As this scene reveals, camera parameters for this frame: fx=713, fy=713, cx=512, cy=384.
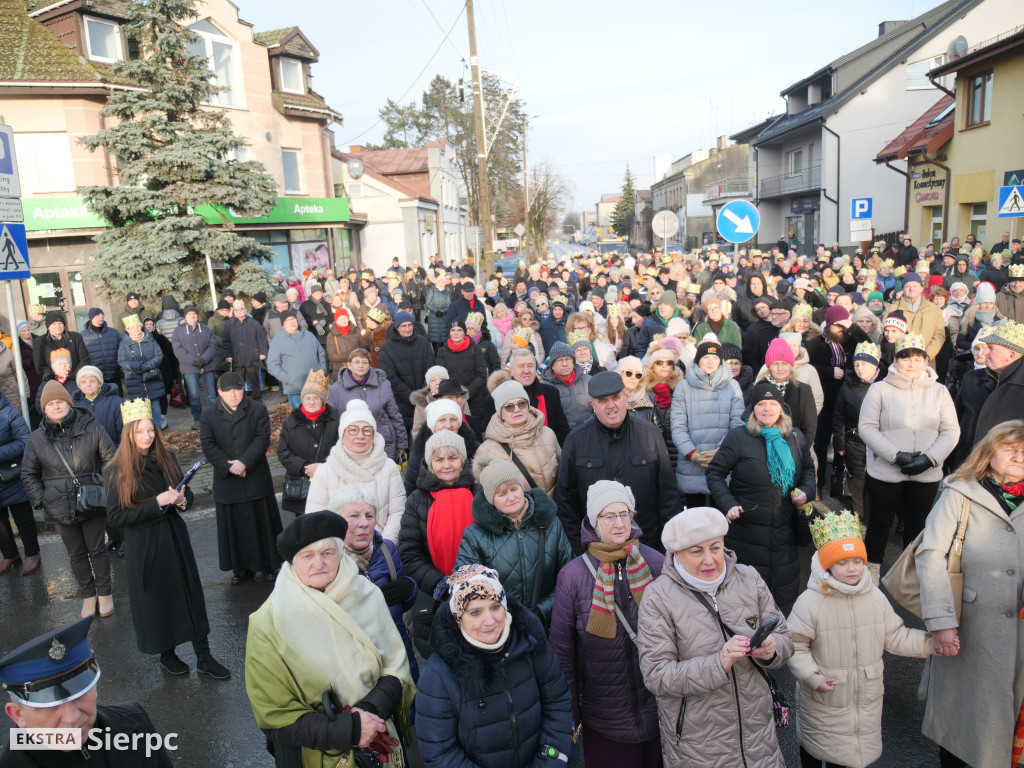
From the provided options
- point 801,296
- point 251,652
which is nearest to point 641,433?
point 251,652

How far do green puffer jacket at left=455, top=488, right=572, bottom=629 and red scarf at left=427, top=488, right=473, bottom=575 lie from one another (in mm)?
479

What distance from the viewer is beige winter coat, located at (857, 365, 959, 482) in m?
5.25

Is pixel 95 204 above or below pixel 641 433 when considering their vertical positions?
above

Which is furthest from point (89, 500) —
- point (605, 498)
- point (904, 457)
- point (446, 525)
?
point (904, 457)

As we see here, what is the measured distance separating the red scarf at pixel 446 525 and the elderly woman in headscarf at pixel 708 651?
1.49 metres

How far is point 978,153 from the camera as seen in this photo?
2130cm

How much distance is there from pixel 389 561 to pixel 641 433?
75.3 inches

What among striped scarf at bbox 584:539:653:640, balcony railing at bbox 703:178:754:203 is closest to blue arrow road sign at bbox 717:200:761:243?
striped scarf at bbox 584:539:653:640

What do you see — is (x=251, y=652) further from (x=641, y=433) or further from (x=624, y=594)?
(x=641, y=433)

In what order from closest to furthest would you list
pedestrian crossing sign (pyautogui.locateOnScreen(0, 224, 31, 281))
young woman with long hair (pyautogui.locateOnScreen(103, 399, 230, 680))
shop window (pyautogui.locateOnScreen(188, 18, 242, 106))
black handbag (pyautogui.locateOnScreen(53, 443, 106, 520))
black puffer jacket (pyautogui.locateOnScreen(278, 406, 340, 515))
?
young woman with long hair (pyautogui.locateOnScreen(103, 399, 230, 680)) < black handbag (pyautogui.locateOnScreen(53, 443, 106, 520)) < black puffer jacket (pyautogui.locateOnScreen(278, 406, 340, 515)) < pedestrian crossing sign (pyautogui.locateOnScreen(0, 224, 31, 281)) < shop window (pyautogui.locateOnScreen(188, 18, 242, 106))

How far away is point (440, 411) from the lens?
541 centimetres

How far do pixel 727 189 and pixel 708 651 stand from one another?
66675mm

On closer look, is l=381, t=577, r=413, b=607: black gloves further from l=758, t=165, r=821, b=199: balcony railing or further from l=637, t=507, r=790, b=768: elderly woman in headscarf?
l=758, t=165, r=821, b=199: balcony railing

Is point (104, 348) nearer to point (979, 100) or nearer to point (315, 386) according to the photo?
point (315, 386)
